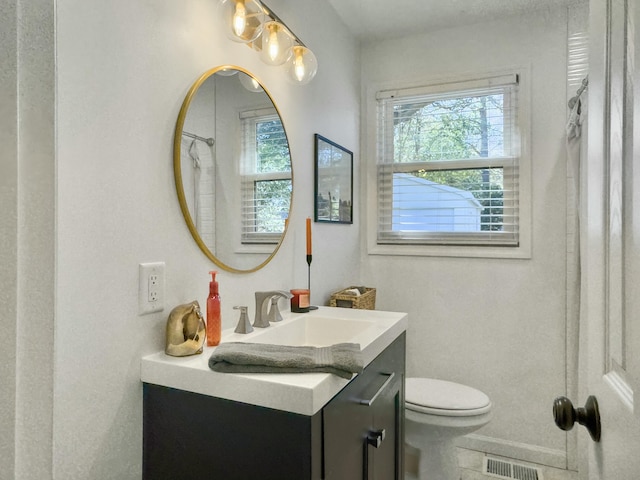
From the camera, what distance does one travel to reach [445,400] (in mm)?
1864

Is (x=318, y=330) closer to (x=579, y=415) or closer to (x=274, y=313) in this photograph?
(x=274, y=313)

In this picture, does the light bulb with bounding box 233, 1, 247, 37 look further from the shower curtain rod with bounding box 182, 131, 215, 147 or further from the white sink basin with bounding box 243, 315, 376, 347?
the white sink basin with bounding box 243, 315, 376, 347

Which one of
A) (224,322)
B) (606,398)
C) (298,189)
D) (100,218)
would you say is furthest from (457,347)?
(100,218)

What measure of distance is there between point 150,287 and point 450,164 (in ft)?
6.35

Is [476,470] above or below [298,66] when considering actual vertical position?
below

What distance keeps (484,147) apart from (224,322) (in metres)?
1.82

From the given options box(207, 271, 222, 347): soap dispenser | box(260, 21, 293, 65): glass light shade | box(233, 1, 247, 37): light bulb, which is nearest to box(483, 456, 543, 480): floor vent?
box(207, 271, 222, 347): soap dispenser

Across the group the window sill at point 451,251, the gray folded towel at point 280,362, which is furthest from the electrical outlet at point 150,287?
the window sill at point 451,251

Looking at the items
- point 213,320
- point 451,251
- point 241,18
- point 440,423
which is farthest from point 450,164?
point 213,320

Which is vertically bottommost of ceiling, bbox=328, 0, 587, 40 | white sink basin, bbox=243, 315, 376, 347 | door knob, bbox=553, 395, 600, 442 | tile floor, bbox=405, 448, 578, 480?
tile floor, bbox=405, 448, 578, 480

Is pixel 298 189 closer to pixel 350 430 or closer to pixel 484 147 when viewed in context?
pixel 350 430

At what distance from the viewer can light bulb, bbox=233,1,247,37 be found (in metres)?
1.31

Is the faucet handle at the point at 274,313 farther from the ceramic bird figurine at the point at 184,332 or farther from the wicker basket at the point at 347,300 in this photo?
the wicker basket at the point at 347,300

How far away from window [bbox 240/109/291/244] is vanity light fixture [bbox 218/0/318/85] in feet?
0.66
